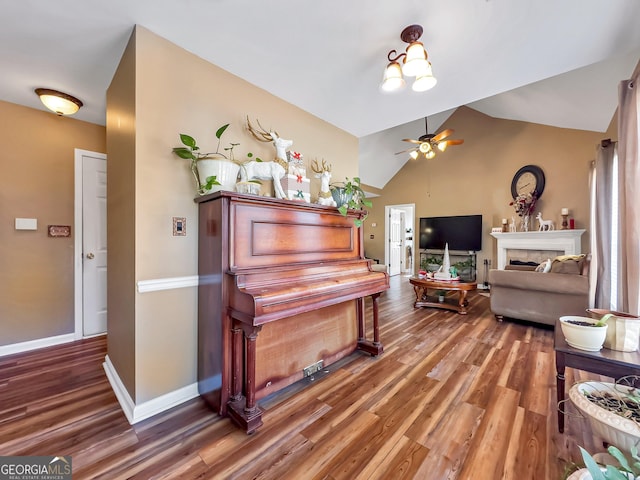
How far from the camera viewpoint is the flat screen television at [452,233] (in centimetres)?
608

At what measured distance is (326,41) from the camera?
1830 mm

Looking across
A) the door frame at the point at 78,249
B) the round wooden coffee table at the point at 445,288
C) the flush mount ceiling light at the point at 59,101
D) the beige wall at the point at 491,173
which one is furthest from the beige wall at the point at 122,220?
the beige wall at the point at 491,173

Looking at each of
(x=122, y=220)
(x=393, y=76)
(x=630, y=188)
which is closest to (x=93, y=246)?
(x=122, y=220)

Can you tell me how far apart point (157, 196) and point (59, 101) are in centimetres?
183

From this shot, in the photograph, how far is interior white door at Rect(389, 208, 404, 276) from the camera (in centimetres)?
784

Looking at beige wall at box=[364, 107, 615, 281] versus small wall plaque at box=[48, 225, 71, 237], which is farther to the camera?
beige wall at box=[364, 107, 615, 281]

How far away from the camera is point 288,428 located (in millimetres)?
1575

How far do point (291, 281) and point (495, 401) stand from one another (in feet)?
5.54

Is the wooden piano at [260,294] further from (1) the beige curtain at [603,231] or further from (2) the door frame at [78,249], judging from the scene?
(1) the beige curtain at [603,231]

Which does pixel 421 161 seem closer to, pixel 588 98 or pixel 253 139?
pixel 588 98

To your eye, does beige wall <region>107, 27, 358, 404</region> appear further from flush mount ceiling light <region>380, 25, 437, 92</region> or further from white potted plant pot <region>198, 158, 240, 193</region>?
flush mount ceiling light <region>380, 25, 437, 92</region>

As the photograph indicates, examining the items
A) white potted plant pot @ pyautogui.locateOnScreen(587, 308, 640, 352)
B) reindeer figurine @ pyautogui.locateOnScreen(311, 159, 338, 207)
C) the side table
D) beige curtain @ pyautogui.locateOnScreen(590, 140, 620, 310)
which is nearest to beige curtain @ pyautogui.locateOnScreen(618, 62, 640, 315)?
white potted plant pot @ pyautogui.locateOnScreen(587, 308, 640, 352)

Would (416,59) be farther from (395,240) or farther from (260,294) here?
(395,240)

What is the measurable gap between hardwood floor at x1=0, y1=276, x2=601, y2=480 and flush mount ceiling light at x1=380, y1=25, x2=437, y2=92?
2.26m
